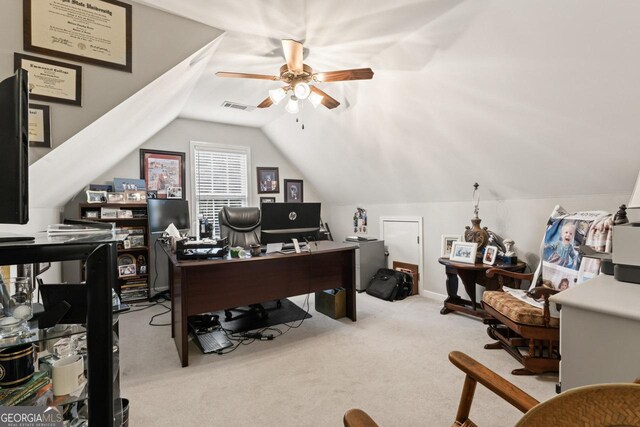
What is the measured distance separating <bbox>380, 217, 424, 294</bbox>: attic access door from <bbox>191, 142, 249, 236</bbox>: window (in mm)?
2396

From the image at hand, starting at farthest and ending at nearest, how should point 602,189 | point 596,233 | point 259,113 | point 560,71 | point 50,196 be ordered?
point 259,113
point 50,196
point 602,189
point 596,233
point 560,71

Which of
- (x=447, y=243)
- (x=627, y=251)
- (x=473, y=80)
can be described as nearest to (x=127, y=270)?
(x=447, y=243)

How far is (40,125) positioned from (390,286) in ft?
11.9

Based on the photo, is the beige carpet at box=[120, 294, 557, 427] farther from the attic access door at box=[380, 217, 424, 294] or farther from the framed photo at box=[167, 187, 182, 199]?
the framed photo at box=[167, 187, 182, 199]

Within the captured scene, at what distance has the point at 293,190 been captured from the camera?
17.9 ft

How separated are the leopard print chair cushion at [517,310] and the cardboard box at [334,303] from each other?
140 cm

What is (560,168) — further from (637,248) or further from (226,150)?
(226,150)

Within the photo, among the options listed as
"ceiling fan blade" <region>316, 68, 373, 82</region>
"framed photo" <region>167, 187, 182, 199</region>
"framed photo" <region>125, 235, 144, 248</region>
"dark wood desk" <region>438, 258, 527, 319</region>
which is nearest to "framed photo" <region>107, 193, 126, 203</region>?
"framed photo" <region>125, 235, 144, 248</region>

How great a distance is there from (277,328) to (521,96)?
9.49 ft

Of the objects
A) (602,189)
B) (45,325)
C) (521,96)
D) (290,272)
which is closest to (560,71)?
(521,96)

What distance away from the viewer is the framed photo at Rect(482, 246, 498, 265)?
2.98 metres

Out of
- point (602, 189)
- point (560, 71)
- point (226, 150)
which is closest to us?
point (560, 71)

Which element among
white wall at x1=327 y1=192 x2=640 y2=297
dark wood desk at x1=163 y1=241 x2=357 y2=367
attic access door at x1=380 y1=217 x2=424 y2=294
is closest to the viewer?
dark wood desk at x1=163 y1=241 x2=357 y2=367

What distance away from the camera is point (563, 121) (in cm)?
220
